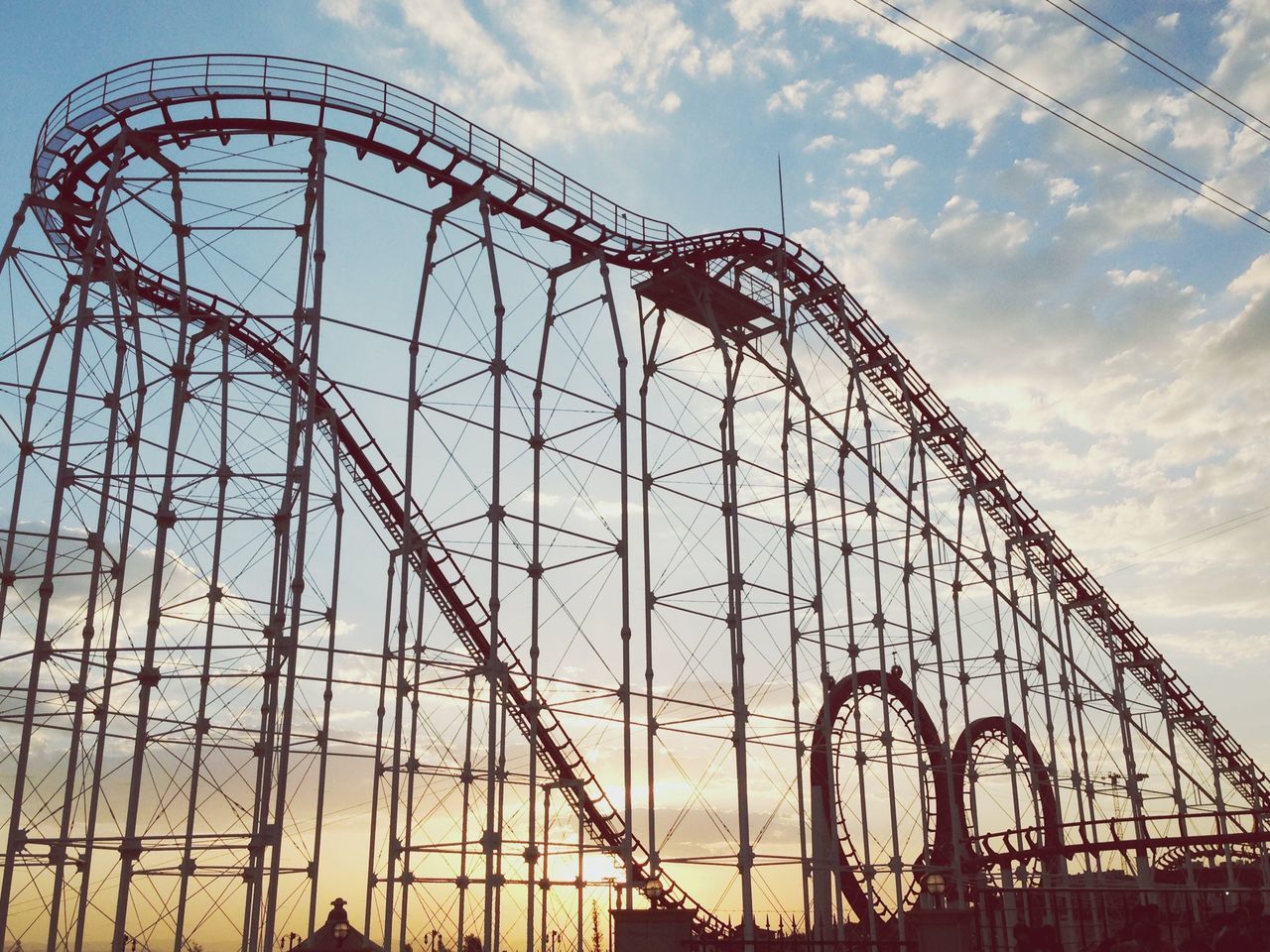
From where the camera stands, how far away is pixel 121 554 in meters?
19.8

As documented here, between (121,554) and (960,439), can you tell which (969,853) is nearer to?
(960,439)

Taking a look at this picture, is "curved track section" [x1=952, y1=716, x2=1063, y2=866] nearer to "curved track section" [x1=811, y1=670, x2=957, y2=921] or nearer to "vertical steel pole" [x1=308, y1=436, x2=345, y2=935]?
"curved track section" [x1=811, y1=670, x2=957, y2=921]

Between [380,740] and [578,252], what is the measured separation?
31.0 feet

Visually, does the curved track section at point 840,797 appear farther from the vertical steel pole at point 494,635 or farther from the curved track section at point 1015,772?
the vertical steel pole at point 494,635

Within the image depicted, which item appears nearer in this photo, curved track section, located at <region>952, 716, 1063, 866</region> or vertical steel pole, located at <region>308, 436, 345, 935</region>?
vertical steel pole, located at <region>308, 436, 345, 935</region>

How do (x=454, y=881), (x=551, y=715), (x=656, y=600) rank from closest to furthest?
(x=454, y=881) < (x=656, y=600) < (x=551, y=715)

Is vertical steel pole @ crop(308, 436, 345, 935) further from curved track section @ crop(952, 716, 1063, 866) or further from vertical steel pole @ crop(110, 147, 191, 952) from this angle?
curved track section @ crop(952, 716, 1063, 866)

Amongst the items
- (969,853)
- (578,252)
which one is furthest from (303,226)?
(969,853)

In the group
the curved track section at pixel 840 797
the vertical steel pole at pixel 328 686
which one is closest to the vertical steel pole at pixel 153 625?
the vertical steel pole at pixel 328 686

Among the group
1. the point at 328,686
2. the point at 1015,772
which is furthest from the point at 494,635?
the point at 1015,772

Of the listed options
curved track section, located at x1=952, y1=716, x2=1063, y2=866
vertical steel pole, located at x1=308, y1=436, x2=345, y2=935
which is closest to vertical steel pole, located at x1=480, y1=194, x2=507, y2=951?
vertical steel pole, located at x1=308, y1=436, x2=345, y2=935

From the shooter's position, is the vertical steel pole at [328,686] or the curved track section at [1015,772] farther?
the curved track section at [1015,772]

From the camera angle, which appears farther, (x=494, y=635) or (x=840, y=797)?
(x=840, y=797)

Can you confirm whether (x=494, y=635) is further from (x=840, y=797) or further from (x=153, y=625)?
(x=840, y=797)
